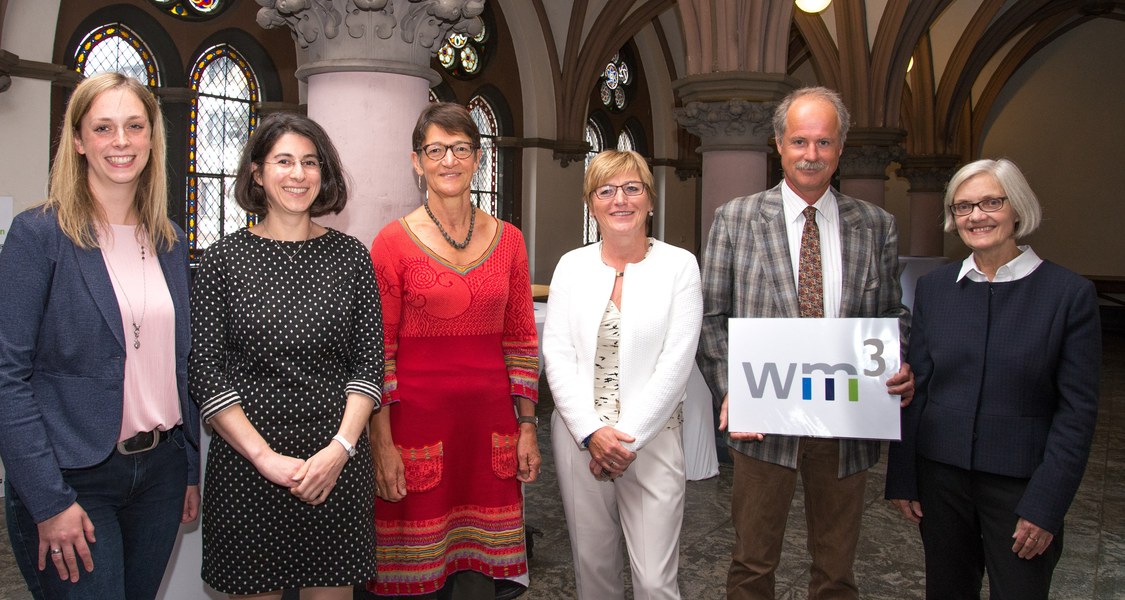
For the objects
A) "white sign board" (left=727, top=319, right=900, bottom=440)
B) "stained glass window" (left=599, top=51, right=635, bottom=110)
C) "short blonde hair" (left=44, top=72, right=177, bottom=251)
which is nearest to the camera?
"short blonde hair" (left=44, top=72, right=177, bottom=251)

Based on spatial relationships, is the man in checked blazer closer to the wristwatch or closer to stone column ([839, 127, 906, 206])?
the wristwatch

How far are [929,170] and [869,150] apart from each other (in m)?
5.58

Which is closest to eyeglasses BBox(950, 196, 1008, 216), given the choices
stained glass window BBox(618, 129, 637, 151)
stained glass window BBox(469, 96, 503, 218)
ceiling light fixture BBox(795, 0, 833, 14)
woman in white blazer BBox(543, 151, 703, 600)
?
woman in white blazer BBox(543, 151, 703, 600)

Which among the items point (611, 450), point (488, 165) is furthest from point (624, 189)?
point (488, 165)

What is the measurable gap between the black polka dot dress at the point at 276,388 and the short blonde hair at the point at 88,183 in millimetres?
162

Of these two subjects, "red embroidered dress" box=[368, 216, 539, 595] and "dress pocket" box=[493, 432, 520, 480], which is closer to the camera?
"red embroidered dress" box=[368, 216, 539, 595]

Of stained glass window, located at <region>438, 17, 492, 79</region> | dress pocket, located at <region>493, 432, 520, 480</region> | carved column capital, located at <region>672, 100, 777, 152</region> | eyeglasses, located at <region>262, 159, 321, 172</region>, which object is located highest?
stained glass window, located at <region>438, 17, 492, 79</region>

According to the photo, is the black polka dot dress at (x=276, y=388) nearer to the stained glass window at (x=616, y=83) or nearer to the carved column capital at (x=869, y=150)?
the carved column capital at (x=869, y=150)

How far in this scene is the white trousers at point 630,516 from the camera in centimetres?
256

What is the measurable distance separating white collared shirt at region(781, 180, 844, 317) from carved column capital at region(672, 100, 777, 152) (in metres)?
4.90

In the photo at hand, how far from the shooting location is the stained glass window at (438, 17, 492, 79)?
Result: 45.7ft

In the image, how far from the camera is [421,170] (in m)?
2.52

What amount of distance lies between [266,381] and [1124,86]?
21.1 meters

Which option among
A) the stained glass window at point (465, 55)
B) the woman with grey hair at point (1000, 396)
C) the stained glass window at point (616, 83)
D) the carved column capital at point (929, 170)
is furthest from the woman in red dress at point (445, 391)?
the carved column capital at point (929, 170)
